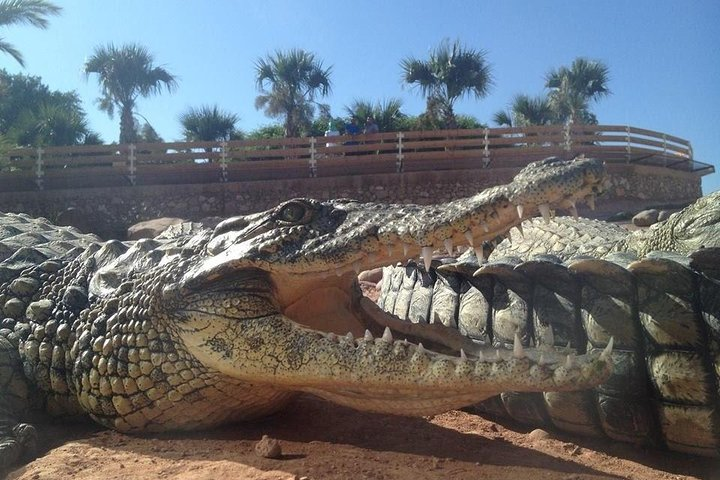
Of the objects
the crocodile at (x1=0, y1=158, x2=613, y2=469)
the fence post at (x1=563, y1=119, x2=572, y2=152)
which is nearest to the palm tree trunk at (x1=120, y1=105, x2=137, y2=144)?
the fence post at (x1=563, y1=119, x2=572, y2=152)

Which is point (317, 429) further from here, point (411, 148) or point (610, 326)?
point (411, 148)

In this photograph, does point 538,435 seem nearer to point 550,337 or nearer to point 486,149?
point 550,337

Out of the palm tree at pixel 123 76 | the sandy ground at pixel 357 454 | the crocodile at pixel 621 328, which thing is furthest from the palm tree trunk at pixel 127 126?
the crocodile at pixel 621 328

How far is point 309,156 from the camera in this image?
1781 cm

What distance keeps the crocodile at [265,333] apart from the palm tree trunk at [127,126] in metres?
25.1

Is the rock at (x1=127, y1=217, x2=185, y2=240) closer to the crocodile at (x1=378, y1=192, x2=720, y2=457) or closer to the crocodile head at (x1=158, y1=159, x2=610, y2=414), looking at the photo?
the crocodile head at (x1=158, y1=159, x2=610, y2=414)

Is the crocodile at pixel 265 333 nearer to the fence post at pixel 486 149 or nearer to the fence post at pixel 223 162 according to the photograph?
the fence post at pixel 223 162

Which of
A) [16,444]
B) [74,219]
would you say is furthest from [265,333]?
[74,219]

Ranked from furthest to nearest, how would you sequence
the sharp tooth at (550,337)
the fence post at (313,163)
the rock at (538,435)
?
the fence post at (313,163) < the rock at (538,435) < the sharp tooth at (550,337)

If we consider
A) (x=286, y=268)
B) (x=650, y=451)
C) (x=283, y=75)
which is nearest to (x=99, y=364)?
(x=286, y=268)

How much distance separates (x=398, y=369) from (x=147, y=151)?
60.2ft

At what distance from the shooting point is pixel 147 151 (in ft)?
61.9

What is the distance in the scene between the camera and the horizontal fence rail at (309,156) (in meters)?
17.5

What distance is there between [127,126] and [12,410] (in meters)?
26.1
